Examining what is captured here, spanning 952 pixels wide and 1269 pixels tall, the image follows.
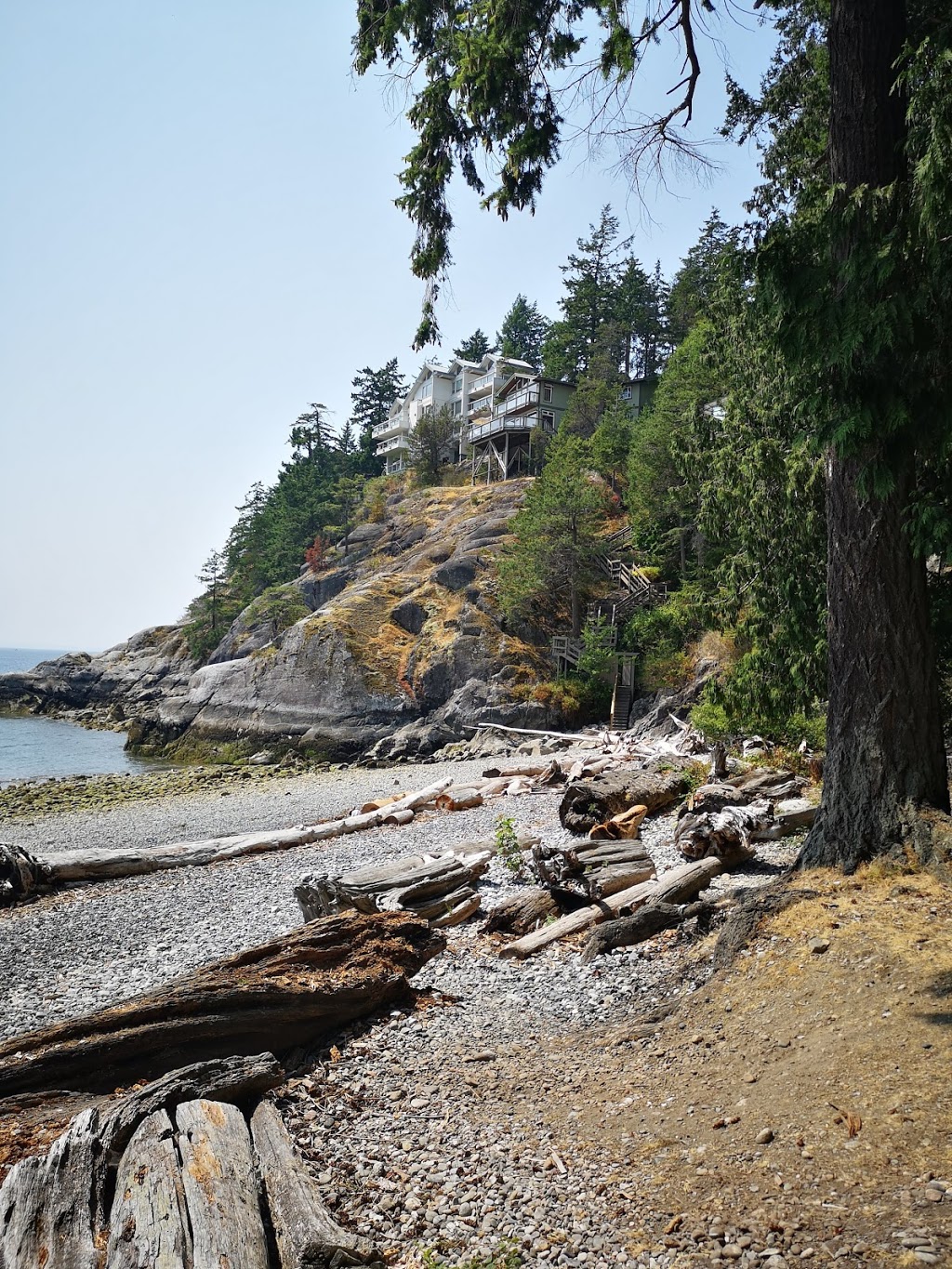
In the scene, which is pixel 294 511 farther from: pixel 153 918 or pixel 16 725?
pixel 153 918

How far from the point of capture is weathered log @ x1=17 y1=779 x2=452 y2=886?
40.7ft

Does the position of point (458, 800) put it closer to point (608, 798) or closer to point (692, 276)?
point (608, 798)

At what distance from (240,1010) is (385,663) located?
3266cm

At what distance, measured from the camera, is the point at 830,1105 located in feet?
12.3

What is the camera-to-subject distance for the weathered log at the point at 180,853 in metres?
12.4

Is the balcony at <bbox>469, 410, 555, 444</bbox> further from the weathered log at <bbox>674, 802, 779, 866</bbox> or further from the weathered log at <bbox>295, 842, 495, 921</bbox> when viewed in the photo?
the weathered log at <bbox>295, 842, 495, 921</bbox>

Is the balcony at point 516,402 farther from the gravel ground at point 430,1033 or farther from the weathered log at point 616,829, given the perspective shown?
the weathered log at point 616,829

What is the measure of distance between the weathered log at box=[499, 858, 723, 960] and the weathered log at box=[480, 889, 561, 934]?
0.95ft

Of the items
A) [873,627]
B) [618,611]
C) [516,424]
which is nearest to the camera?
[873,627]

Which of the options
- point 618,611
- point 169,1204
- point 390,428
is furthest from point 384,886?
point 390,428

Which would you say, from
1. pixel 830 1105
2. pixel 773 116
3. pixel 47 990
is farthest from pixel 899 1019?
pixel 773 116

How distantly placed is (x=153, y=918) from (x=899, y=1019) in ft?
28.2

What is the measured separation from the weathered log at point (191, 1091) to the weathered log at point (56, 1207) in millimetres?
129

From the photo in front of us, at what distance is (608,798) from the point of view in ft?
39.7
